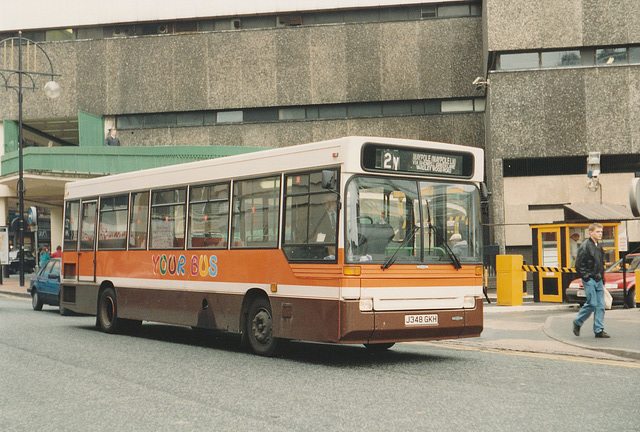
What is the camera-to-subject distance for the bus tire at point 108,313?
14.9 m

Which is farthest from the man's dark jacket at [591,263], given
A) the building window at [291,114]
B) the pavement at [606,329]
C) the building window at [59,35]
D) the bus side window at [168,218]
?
the building window at [59,35]

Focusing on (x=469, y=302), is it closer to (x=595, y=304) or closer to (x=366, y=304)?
(x=366, y=304)

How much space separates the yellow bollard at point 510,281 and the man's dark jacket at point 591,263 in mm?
8727

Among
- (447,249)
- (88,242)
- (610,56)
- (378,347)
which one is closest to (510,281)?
(378,347)

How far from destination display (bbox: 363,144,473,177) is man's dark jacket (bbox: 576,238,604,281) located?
2806 millimetres

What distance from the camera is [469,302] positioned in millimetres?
10680

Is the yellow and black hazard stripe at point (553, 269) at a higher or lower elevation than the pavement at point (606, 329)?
higher

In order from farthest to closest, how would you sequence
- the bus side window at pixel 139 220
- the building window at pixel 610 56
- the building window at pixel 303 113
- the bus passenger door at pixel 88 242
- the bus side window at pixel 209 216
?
the building window at pixel 303 113, the building window at pixel 610 56, the bus passenger door at pixel 88 242, the bus side window at pixel 139 220, the bus side window at pixel 209 216

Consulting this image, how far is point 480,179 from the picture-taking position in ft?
36.4

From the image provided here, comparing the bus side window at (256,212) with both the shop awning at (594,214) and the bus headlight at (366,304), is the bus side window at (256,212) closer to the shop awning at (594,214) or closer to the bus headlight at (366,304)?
the bus headlight at (366,304)

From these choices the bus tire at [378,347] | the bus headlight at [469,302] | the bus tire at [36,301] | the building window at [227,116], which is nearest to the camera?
the bus headlight at [469,302]

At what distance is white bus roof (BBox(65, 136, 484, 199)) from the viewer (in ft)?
32.6

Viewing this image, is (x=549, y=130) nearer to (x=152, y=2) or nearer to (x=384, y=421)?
(x=152, y=2)

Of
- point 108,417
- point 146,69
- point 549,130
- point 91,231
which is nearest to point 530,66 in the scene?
point 549,130
